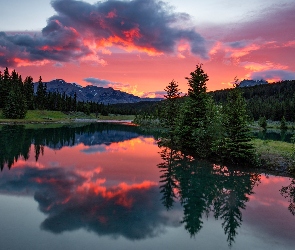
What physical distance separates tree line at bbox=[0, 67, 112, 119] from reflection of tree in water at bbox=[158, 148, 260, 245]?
295 feet

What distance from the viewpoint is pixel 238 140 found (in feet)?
95.7

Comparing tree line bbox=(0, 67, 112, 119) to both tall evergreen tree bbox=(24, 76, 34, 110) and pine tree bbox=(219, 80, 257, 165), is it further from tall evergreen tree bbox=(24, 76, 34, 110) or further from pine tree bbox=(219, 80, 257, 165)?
pine tree bbox=(219, 80, 257, 165)

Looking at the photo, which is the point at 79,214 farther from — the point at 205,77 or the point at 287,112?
the point at 287,112

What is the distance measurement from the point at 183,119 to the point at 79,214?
2844 cm

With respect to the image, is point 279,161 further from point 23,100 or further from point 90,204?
point 23,100

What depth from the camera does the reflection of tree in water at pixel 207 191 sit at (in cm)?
1492

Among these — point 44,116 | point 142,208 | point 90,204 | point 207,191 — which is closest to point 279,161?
point 207,191

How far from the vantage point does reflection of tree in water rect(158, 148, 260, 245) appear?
14917mm

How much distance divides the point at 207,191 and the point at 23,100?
101 m

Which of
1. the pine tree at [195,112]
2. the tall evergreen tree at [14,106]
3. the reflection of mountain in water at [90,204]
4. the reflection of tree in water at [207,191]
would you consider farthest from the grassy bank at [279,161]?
the tall evergreen tree at [14,106]

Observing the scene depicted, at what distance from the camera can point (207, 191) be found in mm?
20016

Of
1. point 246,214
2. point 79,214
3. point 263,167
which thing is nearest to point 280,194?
point 246,214

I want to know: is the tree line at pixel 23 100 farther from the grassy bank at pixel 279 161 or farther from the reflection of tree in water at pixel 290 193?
the reflection of tree in water at pixel 290 193

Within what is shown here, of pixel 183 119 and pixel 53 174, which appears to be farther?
pixel 183 119
